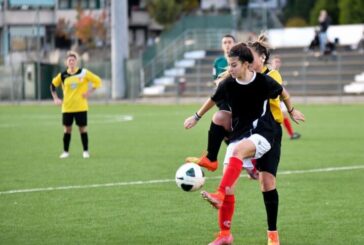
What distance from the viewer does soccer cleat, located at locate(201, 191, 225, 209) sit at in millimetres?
7863

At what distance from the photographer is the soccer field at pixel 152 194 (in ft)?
30.3

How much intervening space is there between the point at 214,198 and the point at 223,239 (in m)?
0.80

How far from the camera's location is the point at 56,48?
71.7 metres

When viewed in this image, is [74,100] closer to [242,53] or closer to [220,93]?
[220,93]

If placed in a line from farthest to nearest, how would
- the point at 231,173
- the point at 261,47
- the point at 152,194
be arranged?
the point at 152,194
the point at 261,47
the point at 231,173

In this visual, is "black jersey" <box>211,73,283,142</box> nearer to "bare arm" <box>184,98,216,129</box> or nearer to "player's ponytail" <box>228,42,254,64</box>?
"player's ponytail" <box>228,42,254,64</box>

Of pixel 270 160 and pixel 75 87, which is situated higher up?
pixel 75 87

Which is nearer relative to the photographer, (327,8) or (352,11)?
(352,11)

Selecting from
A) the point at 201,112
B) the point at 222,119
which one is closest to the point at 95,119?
the point at 222,119

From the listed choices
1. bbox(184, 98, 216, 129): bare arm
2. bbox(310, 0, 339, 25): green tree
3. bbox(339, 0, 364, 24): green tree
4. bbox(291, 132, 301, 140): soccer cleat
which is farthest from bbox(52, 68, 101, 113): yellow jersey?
bbox(310, 0, 339, 25): green tree

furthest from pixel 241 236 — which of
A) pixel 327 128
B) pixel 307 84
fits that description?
pixel 307 84

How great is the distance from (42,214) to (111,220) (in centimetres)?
89

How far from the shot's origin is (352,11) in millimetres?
51812

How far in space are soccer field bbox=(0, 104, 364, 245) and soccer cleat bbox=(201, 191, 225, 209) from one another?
0.90m
